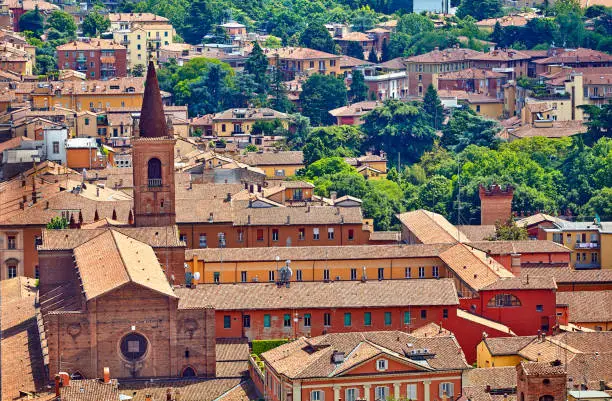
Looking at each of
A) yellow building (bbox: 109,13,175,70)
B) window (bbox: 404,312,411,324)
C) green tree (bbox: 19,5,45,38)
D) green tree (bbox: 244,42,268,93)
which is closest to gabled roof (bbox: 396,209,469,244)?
window (bbox: 404,312,411,324)

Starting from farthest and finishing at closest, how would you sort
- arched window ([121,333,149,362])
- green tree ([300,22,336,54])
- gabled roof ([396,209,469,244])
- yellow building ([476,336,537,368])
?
1. green tree ([300,22,336,54])
2. gabled roof ([396,209,469,244])
3. yellow building ([476,336,537,368])
4. arched window ([121,333,149,362])

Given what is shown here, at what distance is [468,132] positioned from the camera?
490 ft

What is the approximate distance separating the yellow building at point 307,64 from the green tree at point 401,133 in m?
32.3

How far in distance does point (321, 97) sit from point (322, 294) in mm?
78843

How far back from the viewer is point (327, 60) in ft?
604

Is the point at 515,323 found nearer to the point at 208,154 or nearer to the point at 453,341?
the point at 453,341

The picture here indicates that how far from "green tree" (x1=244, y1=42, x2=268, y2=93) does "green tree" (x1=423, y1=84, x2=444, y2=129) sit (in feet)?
53.3

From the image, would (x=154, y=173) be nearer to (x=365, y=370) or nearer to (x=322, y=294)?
(x=322, y=294)

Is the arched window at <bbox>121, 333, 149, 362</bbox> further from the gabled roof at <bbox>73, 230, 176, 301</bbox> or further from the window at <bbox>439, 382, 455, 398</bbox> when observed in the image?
the window at <bbox>439, 382, 455, 398</bbox>

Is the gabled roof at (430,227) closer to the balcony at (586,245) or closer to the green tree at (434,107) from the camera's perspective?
the balcony at (586,245)

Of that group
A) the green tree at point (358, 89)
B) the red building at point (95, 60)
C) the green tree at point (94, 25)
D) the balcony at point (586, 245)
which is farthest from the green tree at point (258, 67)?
the balcony at point (586, 245)

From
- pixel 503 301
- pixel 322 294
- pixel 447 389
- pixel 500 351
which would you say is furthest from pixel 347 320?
pixel 447 389

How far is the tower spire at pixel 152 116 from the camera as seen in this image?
3900 inches

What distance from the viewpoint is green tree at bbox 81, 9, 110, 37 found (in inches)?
7534
